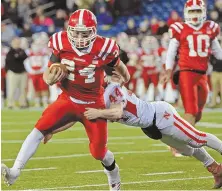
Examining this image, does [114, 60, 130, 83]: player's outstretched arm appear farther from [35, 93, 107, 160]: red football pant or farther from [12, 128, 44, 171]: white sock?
[12, 128, 44, 171]: white sock

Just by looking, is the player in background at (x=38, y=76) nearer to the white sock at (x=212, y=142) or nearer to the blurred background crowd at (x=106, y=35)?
the blurred background crowd at (x=106, y=35)

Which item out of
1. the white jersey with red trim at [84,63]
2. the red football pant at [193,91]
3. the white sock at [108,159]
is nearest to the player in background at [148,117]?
the white jersey with red trim at [84,63]

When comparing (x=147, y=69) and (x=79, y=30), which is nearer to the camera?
(x=79, y=30)

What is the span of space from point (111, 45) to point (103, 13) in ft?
45.9

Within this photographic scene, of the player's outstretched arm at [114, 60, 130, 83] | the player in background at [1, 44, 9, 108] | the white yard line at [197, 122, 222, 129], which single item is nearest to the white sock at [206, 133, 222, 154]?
the player's outstretched arm at [114, 60, 130, 83]

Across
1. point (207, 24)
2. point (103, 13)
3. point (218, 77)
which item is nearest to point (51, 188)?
point (207, 24)

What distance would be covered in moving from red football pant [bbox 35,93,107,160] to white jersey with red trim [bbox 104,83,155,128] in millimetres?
99

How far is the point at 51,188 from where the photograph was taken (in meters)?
5.89

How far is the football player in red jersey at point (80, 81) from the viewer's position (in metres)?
5.38

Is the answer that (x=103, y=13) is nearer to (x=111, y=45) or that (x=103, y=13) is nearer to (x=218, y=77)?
(x=218, y=77)

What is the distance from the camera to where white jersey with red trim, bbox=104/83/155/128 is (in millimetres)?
5492

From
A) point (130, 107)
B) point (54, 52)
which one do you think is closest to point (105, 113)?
point (130, 107)

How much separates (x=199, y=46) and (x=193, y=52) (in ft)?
0.27

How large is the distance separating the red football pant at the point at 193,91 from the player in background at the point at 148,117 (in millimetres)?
1963
